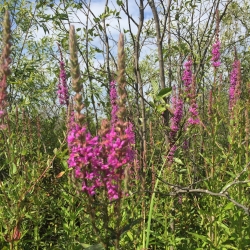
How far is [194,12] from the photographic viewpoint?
16.5 ft

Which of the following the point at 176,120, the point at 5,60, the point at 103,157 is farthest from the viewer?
the point at 176,120

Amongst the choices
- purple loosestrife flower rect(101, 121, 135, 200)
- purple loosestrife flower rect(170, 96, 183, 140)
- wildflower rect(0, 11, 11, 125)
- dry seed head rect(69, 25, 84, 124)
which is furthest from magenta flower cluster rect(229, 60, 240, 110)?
wildflower rect(0, 11, 11, 125)

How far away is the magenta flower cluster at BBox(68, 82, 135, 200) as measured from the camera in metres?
1.32

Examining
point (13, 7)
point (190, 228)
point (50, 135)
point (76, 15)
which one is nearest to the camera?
point (190, 228)

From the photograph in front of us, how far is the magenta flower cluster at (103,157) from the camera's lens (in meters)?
1.32

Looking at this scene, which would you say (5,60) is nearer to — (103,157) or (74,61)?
(74,61)

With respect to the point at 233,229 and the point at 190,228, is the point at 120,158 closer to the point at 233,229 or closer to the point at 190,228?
the point at 233,229

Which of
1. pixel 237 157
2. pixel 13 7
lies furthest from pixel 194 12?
pixel 13 7

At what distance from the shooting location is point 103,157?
4.47 feet

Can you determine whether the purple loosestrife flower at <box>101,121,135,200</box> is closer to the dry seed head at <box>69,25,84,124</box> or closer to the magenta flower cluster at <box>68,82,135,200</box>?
the magenta flower cluster at <box>68,82,135,200</box>

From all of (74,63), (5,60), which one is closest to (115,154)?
(74,63)

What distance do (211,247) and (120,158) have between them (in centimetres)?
176

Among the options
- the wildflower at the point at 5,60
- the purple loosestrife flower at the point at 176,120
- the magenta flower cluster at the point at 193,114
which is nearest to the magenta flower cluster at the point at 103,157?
the wildflower at the point at 5,60

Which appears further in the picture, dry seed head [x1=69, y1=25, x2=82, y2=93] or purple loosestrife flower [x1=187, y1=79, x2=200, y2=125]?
purple loosestrife flower [x1=187, y1=79, x2=200, y2=125]
